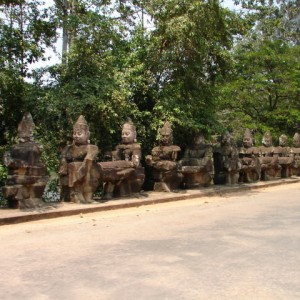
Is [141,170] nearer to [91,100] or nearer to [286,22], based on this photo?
[91,100]

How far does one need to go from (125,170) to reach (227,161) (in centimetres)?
534

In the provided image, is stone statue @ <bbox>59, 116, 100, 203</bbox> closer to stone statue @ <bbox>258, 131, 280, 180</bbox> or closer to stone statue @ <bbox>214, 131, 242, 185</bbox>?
stone statue @ <bbox>214, 131, 242, 185</bbox>

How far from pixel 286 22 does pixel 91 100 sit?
27.9m

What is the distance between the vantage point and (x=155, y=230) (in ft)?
25.1

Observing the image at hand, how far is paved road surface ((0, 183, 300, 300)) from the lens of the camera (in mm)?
4426

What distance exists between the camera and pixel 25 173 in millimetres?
9055

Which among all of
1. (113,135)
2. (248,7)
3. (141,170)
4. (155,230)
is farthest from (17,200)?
(248,7)

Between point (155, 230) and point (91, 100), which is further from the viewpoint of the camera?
point (91, 100)

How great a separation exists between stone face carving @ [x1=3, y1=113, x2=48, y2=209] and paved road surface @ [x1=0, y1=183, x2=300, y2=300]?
0.85 meters

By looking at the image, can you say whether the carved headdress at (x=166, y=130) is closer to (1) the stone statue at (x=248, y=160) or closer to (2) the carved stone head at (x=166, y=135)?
(2) the carved stone head at (x=166, y=135)

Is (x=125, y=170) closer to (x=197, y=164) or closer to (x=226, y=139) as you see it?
(x=197, y=164)

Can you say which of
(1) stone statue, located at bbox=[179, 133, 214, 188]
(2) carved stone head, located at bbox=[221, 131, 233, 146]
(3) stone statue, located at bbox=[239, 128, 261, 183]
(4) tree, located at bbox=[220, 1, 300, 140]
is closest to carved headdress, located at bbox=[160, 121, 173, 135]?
(1) stone statue, located at bbox=[179, 133, 214, 188]

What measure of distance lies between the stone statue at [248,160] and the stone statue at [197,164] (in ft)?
8.05

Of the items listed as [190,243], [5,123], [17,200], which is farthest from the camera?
[5,123]
